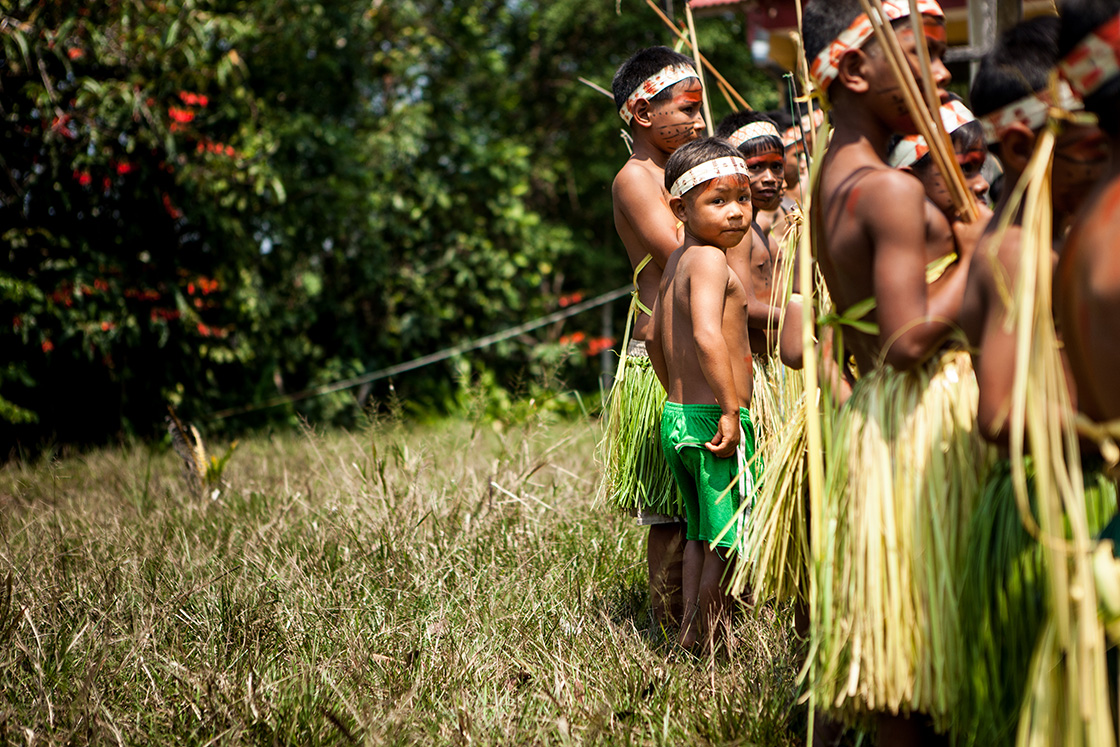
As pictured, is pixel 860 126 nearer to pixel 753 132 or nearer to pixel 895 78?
pixel 895 78

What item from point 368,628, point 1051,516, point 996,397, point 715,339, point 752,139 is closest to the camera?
point 1051,516

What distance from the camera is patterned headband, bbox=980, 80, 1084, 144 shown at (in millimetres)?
1393

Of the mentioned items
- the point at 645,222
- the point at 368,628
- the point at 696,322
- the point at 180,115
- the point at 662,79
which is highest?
the point at 180,115

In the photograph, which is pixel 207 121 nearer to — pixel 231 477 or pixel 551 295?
pixel 231 477

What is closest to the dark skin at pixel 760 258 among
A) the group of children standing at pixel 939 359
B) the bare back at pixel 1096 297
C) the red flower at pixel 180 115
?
the group of children standing at pixel 939 359

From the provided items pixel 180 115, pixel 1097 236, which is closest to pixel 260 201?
pixel 180 115

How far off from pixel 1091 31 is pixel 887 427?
689 millimetres

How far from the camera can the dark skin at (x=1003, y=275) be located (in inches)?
Result: 53.7

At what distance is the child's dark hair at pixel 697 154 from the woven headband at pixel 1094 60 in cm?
117

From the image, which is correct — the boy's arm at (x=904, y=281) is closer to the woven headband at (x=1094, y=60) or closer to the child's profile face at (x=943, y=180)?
the child's profile face at (x=943, y=180)

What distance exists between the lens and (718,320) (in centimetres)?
240

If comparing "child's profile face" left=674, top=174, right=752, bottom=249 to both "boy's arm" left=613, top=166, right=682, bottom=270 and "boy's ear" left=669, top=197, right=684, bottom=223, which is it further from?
"boy's arm" left=613, top=166, right=682, bottom=270

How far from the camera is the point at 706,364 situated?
7.93 feet

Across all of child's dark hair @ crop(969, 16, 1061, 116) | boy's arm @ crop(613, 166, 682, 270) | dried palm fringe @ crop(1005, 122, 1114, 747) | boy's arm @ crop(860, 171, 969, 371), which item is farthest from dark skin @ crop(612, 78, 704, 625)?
dried palm fringe @ crop(1005, 122, 1114, 747)
